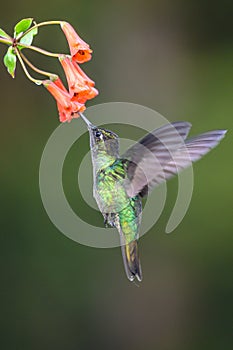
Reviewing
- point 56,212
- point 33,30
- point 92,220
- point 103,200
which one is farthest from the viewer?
point 92,220

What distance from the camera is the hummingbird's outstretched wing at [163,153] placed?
1.22 m

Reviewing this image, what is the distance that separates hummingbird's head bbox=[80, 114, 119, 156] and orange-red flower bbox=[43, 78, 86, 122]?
56 millimetres

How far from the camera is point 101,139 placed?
1.28 m

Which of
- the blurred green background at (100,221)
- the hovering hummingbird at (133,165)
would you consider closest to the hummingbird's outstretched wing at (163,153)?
the hovering hummingbird at (133,165)

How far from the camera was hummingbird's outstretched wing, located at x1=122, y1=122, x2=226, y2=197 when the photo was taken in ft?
4.00

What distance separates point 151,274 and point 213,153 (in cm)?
76

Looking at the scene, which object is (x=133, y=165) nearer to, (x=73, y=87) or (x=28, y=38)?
(x=73, y=87)

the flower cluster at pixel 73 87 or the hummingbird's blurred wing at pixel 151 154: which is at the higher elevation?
the flower cluster at pixel 73 87

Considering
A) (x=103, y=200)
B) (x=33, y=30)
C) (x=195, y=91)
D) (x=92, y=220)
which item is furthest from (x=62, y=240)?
(x=33, y=30)

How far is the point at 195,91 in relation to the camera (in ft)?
11.7

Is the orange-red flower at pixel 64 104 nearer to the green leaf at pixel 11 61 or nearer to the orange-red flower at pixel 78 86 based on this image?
the orange-red flower at pixel 78 86

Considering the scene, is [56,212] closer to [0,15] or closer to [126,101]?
[126,101]

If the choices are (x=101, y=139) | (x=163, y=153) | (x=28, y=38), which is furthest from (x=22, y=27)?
(x=163, y=153)

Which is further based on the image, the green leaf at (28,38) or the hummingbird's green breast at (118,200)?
the hummingbird's green breast at (118,200)
